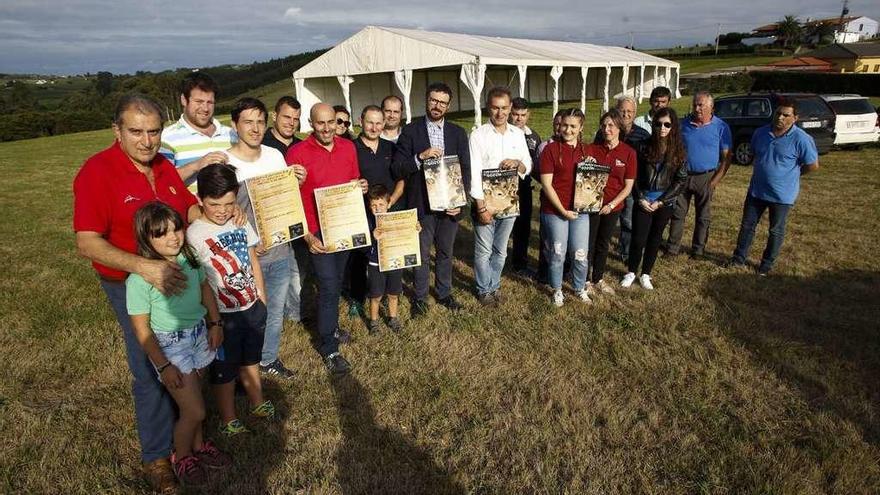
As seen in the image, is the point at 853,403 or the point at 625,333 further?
the point at 625,333

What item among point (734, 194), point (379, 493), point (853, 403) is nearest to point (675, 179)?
point (853, 403)

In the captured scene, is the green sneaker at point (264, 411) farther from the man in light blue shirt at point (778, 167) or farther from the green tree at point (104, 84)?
the green tree at point (104, 84)

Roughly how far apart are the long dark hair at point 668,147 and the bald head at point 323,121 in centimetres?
334

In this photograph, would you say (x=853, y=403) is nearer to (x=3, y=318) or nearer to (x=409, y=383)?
(x=409, y=383)

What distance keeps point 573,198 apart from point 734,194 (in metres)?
6.15

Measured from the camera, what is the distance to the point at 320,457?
2963 millimetres

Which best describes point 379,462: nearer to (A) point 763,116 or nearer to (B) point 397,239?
(B) point 397,239

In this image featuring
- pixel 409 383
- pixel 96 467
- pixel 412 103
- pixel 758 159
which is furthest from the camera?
pixel 412 103

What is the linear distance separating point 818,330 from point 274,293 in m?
4.63

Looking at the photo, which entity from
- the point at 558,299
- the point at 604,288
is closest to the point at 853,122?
the point at 604,288

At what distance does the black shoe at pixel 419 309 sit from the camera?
4.77 metres

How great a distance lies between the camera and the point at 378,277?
14.3 feet

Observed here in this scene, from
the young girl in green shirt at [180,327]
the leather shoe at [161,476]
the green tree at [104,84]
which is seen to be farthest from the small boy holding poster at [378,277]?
the green tree at [104,84]

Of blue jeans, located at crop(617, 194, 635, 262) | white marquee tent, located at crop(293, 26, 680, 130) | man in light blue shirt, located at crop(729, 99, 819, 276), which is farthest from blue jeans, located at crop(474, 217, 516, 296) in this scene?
white marquee tent, located at crop(293, 26, 680, 130)
